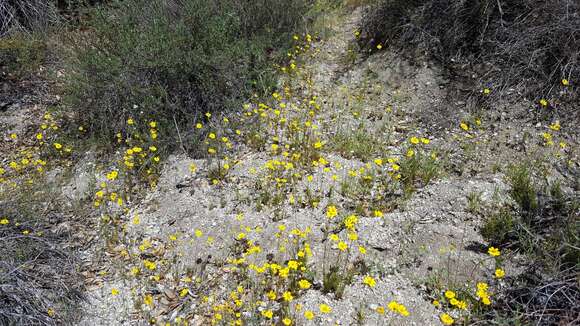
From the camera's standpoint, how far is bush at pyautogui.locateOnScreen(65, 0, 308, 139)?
18.5 feet

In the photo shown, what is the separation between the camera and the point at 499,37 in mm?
5648

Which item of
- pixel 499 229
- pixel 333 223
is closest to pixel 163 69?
pixel 333 223

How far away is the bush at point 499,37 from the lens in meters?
5.19

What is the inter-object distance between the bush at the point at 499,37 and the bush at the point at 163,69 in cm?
218

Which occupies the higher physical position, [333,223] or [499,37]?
[499,37]

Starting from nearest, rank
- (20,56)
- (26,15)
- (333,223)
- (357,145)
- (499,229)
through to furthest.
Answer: (499,229)
(333,223)
(357,145)
(20,56)
(26,15)

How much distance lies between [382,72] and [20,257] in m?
5.04

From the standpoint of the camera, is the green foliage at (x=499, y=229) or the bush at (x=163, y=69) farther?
the bush at (x=163, y=69)

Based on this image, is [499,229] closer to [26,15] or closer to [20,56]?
[20,56]

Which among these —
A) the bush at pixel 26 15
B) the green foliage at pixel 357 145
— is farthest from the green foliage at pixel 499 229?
the bush at pixel 26 15

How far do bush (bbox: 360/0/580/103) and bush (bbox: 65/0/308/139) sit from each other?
2.18 m

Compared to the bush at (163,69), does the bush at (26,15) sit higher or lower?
higher

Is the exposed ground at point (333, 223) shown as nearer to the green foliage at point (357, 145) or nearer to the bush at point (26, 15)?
the green foliage at point (357, 145)

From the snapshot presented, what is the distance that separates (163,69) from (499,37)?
448cm
